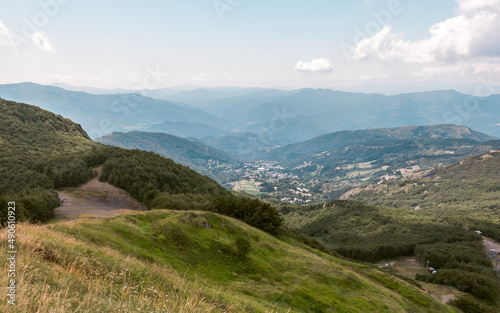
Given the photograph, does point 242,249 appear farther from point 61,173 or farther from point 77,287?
point 61,173

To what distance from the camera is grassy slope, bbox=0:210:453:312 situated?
10.5m

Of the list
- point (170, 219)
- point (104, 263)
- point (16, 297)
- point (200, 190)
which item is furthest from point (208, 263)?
point (200, 190)

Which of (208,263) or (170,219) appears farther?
(170,219)

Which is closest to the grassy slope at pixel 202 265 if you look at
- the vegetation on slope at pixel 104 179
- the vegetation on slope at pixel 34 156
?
the vegetation on slope at pixel 104 179

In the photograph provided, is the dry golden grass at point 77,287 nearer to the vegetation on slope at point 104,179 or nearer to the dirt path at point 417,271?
the vegetation on slope at point 104,179

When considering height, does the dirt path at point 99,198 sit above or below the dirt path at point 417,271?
above

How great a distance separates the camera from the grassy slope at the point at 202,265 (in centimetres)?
1052

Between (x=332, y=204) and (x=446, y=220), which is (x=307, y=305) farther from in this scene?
(x=332, y=204)

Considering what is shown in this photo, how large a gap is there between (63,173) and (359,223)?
13132 centimetres

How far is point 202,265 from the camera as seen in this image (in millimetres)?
22484

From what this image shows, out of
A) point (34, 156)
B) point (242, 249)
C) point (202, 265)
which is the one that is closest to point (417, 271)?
point (242, 249)

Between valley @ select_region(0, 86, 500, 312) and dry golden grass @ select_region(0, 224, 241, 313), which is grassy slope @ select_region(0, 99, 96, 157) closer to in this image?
valley @ select_region(0, 86, 500, 312)

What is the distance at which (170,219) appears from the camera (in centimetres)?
2694

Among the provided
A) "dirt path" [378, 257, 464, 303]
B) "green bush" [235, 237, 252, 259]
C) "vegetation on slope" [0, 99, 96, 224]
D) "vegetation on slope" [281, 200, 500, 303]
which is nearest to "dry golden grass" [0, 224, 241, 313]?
"green bush" [235, 237, 252, 259]
